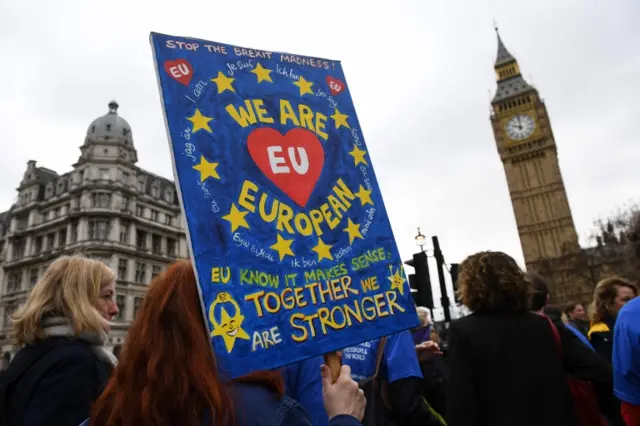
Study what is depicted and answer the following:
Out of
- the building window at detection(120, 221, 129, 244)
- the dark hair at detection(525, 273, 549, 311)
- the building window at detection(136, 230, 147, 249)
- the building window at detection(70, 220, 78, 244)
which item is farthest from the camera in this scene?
the building window at detection(136, 230, 147, 249)

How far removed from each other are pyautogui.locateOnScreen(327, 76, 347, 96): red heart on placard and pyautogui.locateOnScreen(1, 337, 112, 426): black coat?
210cm

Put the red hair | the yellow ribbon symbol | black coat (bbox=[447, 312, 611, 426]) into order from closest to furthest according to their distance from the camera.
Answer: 1. the red hair
2. the yellow ribbon symbol
3. black coat (bbox=[447, 312, 611, 426])

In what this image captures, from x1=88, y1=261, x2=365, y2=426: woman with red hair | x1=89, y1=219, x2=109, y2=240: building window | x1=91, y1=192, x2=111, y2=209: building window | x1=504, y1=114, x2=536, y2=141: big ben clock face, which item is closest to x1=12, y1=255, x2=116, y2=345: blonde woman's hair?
x1=88, y1=261, x2=365, y2=426: woman with red hair

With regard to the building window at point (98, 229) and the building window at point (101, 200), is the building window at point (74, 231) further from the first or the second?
the building window at point (101, 200)

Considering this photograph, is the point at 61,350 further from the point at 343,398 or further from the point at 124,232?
the point at 124,232

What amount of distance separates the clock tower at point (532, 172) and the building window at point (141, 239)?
178 ft

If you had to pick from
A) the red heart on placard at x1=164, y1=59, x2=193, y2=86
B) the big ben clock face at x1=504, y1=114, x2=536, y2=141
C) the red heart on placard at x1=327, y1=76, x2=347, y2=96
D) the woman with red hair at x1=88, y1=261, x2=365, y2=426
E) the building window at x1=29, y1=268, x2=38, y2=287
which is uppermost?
the big ben clock face at x1=504, y1=114, x2=536, y2=141

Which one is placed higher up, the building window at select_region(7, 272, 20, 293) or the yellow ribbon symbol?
the building window at select_region(7, 272, 20, 293)

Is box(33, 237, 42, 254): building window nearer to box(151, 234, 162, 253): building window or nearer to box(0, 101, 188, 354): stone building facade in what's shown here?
box(0, 101, 188, 354): stone building facade

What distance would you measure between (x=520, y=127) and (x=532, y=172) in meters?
7.51

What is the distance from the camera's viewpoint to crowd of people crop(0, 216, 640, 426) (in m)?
1.43

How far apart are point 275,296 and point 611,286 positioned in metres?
4.31

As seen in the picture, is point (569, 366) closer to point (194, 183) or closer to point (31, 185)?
point (194, 183)

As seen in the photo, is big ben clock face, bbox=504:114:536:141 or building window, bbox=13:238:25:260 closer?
building window, bbox=13:238:25:260
